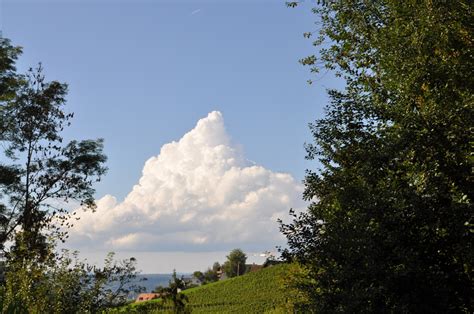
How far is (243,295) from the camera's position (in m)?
33.1

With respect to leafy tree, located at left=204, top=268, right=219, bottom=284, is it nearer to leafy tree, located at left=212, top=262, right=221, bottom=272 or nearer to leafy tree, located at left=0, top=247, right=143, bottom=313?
leafy tree, located at left=212, top=262, right=221, bottom=272

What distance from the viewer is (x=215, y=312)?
27938 millimetres

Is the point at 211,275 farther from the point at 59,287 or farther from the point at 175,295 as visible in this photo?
the point at 59,287

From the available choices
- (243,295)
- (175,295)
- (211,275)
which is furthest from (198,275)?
(175,295)

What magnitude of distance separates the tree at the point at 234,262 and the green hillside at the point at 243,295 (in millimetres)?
30315

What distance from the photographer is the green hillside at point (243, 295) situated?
2817 cm

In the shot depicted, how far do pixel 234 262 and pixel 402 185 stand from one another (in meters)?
64.4

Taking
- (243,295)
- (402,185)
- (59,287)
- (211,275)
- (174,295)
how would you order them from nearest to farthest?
(402,185)
(59,287)
(174,295)
(243,295)
(211,275)

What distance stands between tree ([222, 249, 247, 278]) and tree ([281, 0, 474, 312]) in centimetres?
6050

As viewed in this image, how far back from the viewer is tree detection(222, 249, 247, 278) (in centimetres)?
6931

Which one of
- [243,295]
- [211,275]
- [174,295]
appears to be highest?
[211,275]

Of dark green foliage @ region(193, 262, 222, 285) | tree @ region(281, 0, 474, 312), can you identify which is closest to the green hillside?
tree @ region(281, 0, 474, 312)

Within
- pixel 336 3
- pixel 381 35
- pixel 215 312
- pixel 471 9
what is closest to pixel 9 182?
pixel 215 312

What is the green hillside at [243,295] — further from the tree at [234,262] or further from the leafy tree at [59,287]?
the tree at [234,262]
